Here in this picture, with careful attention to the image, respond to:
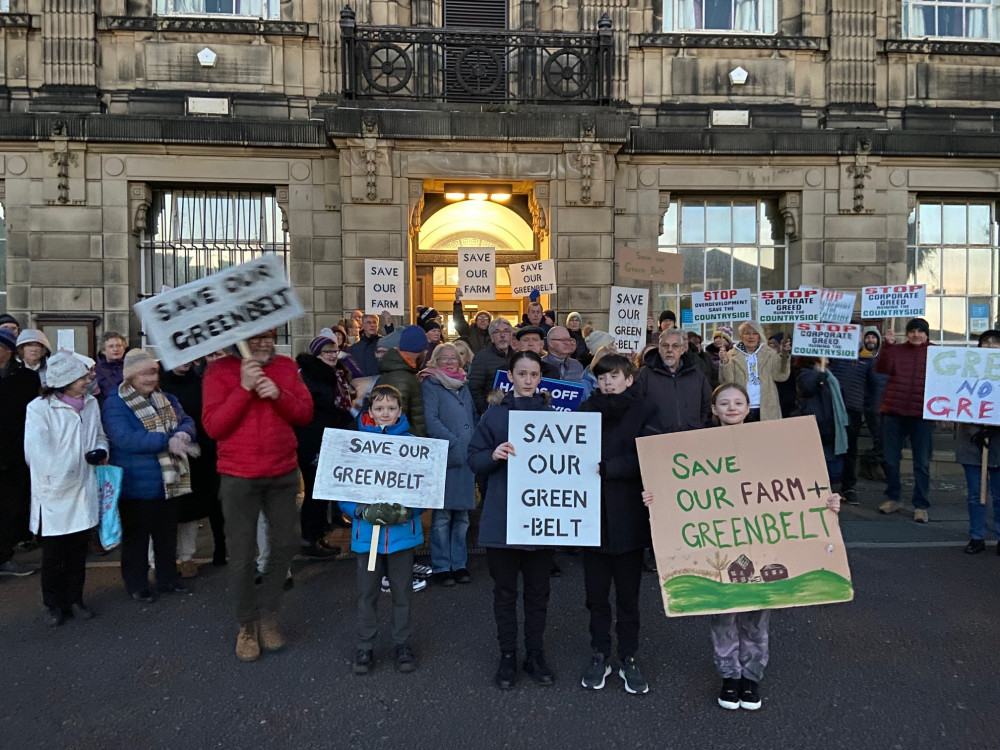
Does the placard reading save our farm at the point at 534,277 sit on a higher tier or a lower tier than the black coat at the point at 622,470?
higher

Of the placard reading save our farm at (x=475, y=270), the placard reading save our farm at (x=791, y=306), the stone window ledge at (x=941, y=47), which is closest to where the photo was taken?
the placard reading save our farm at (x=791, y=306)

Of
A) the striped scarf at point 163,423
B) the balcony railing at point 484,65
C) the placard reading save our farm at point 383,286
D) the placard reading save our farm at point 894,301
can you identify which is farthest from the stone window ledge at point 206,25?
the placard reading save our farm at point 894,301

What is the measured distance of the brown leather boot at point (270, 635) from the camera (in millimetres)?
4273

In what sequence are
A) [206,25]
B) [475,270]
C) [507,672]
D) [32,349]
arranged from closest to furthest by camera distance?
[507,672] < [32,349] < [475,270] < [206,25]

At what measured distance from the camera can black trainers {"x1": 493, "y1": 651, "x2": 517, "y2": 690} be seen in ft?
12.5

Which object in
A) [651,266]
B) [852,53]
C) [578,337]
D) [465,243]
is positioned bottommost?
[578,337]

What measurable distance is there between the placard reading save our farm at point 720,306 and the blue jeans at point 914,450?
8.36 feet

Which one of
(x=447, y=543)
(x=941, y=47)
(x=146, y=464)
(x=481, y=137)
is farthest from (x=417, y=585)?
(x=941, y=47)

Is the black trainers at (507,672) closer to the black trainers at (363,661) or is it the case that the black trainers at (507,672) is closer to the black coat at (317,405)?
the black trainers at (363,661)

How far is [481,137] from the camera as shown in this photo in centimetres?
1121

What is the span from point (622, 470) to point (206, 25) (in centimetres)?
1146

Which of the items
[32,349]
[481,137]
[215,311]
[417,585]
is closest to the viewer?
[215,311]

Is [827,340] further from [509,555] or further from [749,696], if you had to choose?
[509,555]

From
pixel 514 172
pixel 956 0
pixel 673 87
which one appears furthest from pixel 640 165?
pixel 956 0
